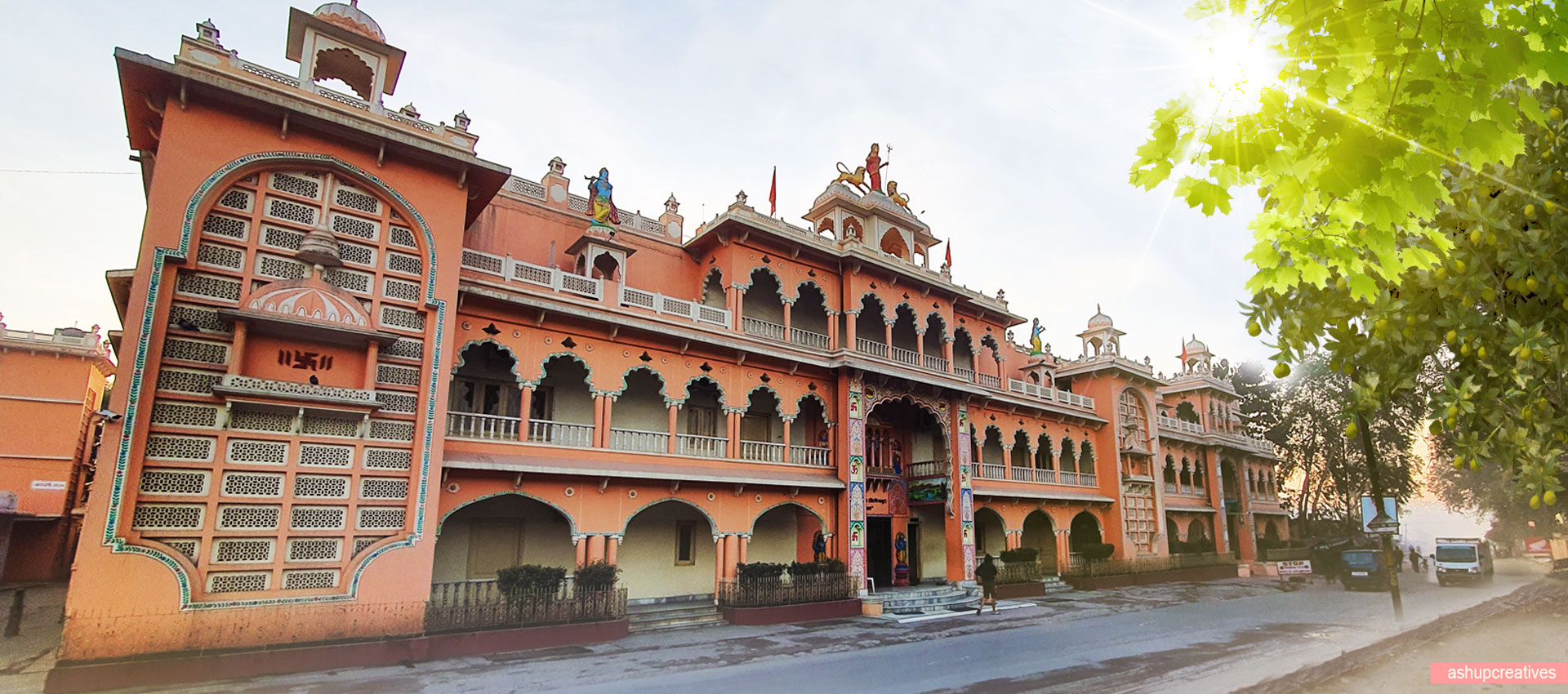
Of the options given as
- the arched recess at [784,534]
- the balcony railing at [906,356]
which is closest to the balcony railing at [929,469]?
the balcony railing at [906,356]

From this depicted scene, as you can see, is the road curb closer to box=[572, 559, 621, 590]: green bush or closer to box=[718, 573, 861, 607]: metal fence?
box=[718, 573, 861, 607]: metal fence

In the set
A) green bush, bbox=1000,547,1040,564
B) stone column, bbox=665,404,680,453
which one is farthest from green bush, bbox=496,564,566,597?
green bush, bbox=1000,547,1040,564

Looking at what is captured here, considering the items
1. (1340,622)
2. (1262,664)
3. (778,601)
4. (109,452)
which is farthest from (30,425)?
(1340,622)

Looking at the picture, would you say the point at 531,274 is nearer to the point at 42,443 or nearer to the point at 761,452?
the point at 761,452

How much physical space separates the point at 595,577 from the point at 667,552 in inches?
157

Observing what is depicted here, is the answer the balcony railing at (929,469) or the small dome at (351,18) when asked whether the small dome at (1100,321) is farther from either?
the small dome at (351,18)

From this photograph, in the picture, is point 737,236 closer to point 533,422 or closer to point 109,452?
point 533,422

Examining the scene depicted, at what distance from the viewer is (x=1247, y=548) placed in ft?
116

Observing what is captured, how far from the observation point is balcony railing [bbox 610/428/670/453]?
1675 cm

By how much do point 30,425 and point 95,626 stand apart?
17348mm

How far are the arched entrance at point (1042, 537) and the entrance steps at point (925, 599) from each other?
24.0 feet

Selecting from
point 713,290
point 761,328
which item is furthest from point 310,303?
point 761,328

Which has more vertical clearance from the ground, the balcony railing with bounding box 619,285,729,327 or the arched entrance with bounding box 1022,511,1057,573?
the balcony railing with bounding box 619,285,729,327

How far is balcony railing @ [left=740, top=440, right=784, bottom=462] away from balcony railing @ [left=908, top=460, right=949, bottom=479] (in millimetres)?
5416
